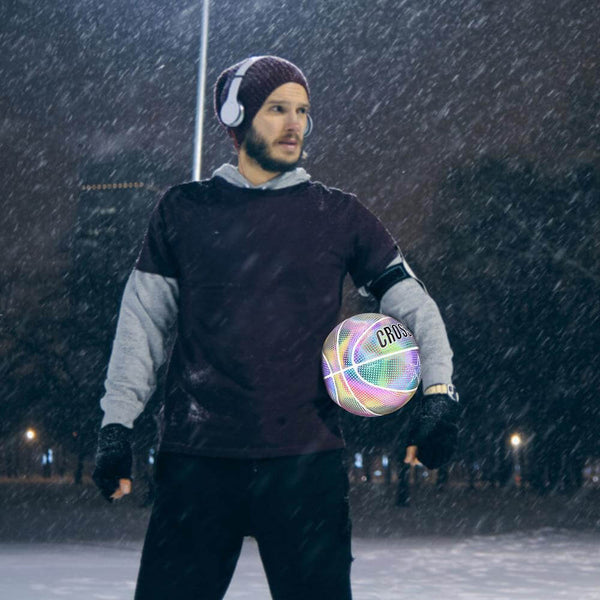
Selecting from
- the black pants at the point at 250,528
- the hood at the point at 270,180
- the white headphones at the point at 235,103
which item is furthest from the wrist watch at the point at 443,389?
the white headphones at the point at 235,103

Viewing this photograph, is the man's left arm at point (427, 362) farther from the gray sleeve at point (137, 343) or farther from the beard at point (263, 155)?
the gray sleeve at point (137, 343)

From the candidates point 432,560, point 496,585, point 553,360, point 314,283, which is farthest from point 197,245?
point 553,360

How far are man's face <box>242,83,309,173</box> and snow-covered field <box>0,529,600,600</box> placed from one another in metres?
5.77

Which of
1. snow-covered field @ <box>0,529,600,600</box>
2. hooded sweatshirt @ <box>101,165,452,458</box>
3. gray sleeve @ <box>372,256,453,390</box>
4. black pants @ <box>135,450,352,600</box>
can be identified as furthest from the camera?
snow-covered field @ <box>0,529,600,600</box>

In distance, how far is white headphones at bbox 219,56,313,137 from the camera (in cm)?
391

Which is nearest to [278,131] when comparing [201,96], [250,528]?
[250,528]

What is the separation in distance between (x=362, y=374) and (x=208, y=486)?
0.67m

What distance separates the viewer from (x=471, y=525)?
2141 cm

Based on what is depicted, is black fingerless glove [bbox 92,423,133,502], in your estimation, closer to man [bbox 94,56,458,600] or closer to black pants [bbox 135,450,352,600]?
man [bbox 94,56,458,600]

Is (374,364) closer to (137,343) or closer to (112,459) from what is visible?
(137,343)

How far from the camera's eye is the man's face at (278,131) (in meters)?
3.87

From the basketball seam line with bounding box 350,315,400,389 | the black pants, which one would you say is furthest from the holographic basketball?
the black pants

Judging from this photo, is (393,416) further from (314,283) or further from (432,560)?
(314,283)

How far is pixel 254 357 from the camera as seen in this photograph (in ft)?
12.0
